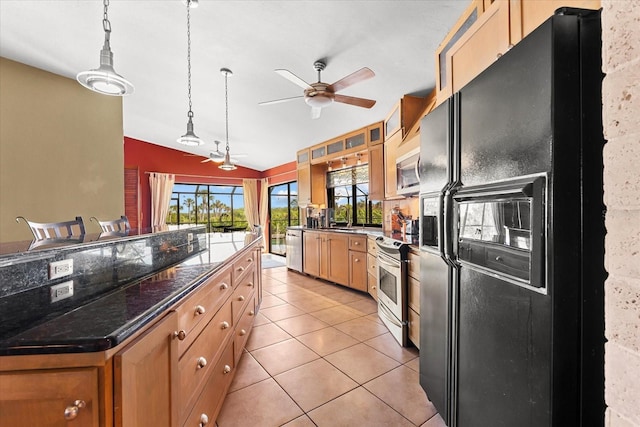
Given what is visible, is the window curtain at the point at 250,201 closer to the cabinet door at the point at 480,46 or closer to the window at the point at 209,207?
the window at the point at 209,207

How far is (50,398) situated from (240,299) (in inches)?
58.9

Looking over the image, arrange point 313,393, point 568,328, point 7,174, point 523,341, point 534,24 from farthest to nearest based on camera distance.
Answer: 1. point 7,174
2. point 313,393
3. point 534,24
4. point 523,341
5. point 568,328

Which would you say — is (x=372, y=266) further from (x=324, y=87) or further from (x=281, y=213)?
(x=281, y=213)

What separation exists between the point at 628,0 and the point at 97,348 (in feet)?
4.17

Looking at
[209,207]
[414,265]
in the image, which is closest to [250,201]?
[209,207]

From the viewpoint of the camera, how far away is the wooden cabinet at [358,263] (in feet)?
12.9

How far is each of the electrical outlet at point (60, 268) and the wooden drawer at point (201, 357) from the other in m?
0.57

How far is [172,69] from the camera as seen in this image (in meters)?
3.59

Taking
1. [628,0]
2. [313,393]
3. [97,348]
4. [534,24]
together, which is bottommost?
[313,393]

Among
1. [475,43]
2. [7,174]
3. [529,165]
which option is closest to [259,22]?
[475,43]

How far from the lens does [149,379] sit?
0.81m

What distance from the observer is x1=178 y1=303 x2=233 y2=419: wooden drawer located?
109 centimetres

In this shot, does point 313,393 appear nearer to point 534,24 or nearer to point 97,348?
point 97,348

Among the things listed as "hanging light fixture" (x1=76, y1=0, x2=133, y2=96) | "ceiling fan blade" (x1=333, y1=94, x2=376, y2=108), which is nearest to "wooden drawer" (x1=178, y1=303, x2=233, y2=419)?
"hanging light fixture" (x1=76, y1=0, x2=133, y2=96)
